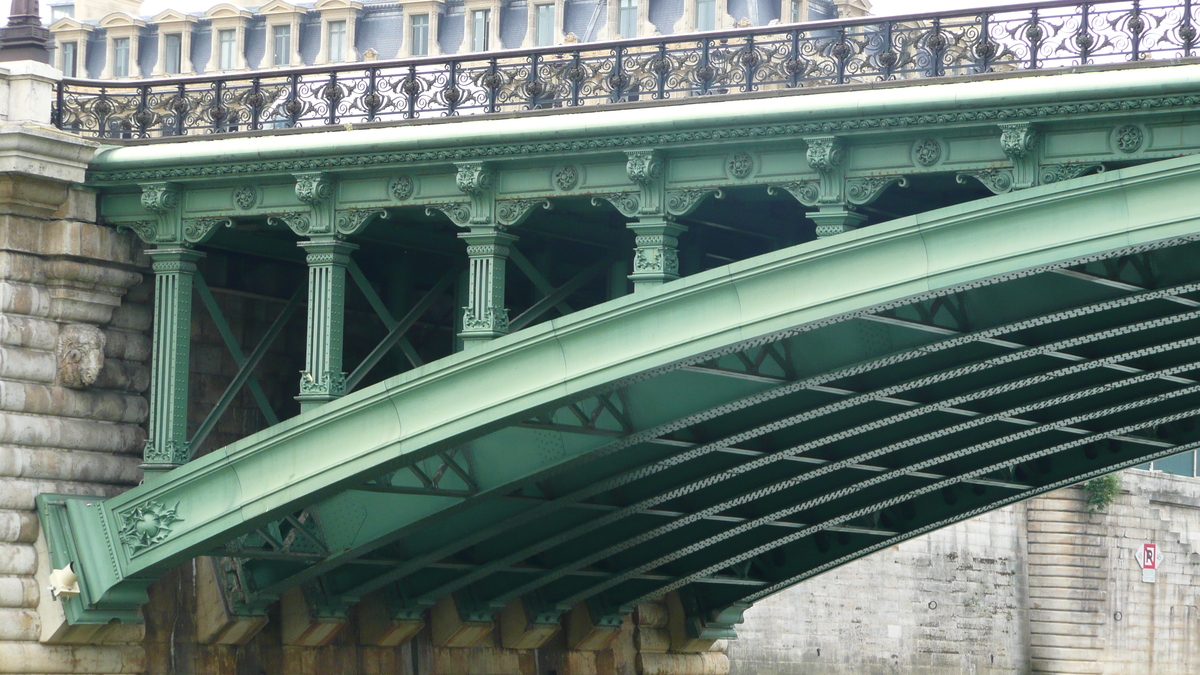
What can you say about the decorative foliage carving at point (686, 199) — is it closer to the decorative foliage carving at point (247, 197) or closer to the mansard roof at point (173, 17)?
the decorative foliage carving at point (247, 197)

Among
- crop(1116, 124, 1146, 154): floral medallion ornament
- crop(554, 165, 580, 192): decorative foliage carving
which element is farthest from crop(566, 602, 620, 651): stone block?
crop(1116, 124, 1146, 154): floral medallion ornament

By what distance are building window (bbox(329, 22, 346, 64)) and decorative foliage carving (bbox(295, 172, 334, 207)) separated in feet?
174

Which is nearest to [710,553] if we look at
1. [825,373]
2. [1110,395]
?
[1110,395]

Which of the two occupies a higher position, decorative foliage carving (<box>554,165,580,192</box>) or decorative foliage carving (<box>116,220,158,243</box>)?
decorative foliage carving (<box>554,165,580,192</box>)

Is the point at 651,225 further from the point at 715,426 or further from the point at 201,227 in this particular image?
the point at 201,227

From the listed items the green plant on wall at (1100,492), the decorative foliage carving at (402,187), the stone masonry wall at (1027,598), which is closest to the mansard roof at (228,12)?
the stone masonry wall at (1027,598)

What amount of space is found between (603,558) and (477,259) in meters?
8.35

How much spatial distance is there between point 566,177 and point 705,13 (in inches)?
1799

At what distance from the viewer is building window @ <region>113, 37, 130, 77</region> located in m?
77.0

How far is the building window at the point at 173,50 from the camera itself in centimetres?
7556

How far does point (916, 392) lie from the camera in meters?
22.7

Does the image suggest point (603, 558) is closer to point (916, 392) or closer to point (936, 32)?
point (916, 392)

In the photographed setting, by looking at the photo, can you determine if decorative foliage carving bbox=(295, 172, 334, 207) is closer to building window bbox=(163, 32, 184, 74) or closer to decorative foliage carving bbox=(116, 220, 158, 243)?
decorative foliage carving bbox=(116, 220, 158, 243)

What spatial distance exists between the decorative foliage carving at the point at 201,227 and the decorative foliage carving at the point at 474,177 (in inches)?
107
